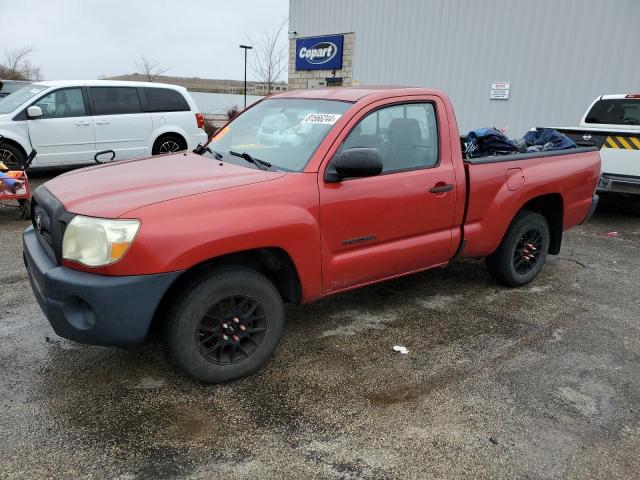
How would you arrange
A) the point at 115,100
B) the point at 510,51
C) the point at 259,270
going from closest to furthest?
1. the point at 259,270
2. the point at 115,100
3. the point at 510,51

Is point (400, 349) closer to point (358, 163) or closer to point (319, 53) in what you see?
point (358, 163)

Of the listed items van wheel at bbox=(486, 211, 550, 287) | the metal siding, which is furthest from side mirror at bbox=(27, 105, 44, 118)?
the metal siding

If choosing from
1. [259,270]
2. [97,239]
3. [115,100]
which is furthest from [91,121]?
[97,239]

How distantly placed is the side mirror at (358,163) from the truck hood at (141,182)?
1.20 ft

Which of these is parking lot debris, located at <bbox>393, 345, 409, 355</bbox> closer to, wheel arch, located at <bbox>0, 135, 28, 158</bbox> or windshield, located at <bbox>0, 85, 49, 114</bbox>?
wheel arch, located at <bbox>0, 135, 28, 158</bbox>

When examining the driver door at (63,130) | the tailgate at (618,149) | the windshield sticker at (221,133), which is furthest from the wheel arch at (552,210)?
the driver door at (63,130)

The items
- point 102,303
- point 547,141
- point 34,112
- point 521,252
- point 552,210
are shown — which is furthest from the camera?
point 34,112

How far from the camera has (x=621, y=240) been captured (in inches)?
263

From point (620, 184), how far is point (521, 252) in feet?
10.7

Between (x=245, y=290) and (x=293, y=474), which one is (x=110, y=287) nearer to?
(x=245, y=290)

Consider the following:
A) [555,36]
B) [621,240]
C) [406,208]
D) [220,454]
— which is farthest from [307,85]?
[220,454]

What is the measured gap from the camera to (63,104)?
889 centimetres

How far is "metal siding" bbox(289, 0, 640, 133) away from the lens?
11203 millimetres

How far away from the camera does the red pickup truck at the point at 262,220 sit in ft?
8.57
